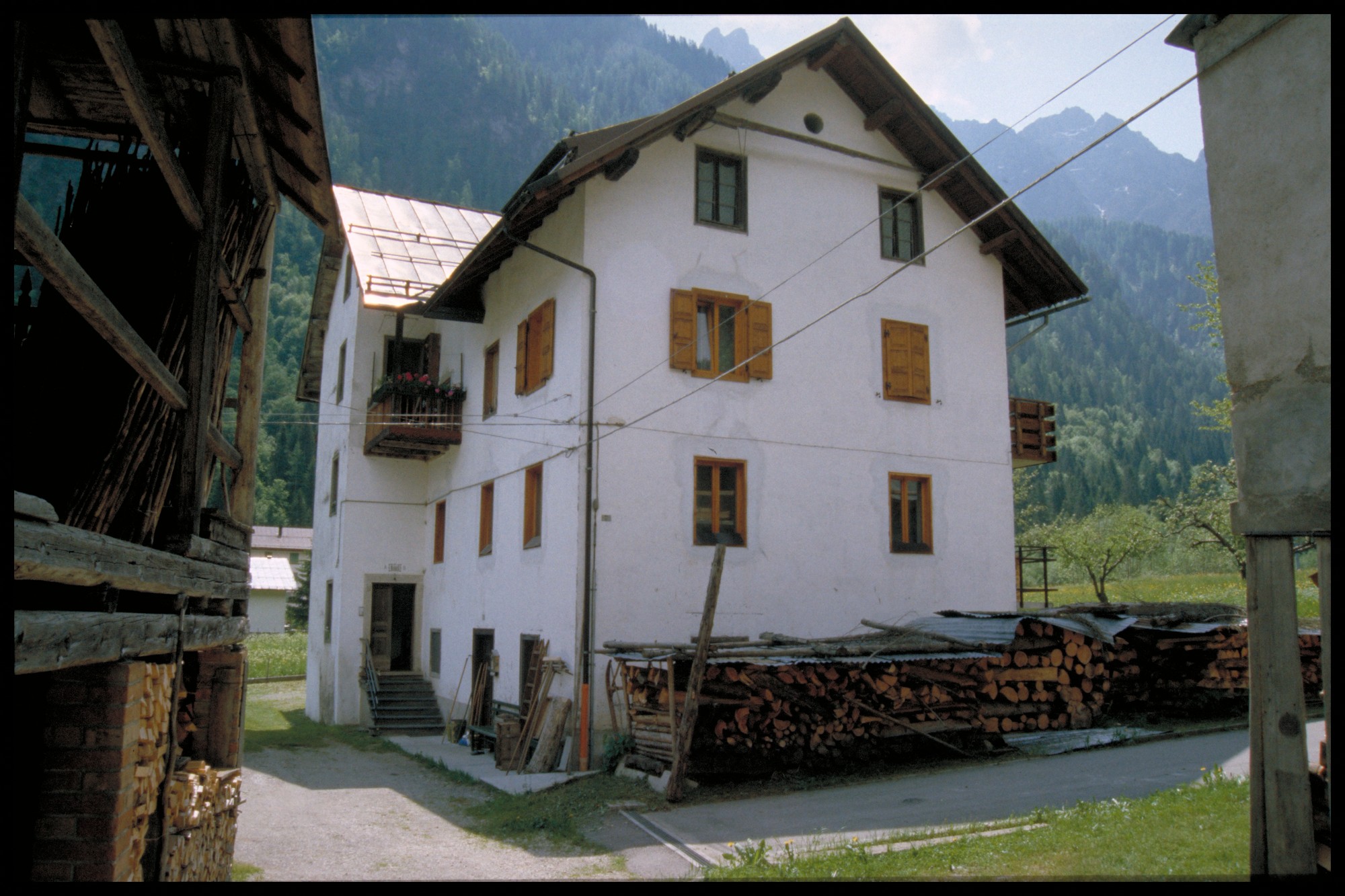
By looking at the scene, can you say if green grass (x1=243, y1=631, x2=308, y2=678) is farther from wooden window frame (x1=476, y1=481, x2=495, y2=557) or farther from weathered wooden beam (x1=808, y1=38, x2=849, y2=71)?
weathered wooden beam (x1=808, y1=38, x2=849, y2=71)

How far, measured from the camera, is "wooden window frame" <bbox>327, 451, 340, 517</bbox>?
24.0m

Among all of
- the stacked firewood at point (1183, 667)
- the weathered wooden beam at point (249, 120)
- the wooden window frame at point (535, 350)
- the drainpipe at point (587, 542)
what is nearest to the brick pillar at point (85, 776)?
the weathered wooden beam at point (249, 120)

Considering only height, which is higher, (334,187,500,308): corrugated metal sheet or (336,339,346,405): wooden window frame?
(334,187,500,308): corrugated metal sheet

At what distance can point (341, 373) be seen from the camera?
24516 millimetres

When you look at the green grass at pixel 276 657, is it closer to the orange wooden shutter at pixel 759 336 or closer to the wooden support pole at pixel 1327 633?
the orange wooden shutter at pixel 759 336

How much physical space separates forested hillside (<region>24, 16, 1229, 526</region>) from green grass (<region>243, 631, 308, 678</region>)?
27863 millimetres

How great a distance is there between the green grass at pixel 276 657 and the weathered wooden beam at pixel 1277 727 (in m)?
28.3

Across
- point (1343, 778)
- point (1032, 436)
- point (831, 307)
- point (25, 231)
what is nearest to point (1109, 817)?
point (1343, 778)

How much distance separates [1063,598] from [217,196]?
136 feet

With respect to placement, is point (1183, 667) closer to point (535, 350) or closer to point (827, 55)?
point (827, 55)

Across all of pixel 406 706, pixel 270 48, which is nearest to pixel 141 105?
pixel 270 48

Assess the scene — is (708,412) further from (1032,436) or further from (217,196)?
(217,196)

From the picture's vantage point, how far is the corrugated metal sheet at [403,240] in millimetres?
21281

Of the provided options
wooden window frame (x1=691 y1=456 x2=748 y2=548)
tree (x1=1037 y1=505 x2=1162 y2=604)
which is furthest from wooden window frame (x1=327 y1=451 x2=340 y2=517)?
tree (x1=1037 y1=505 x2=1162 y2=604)
